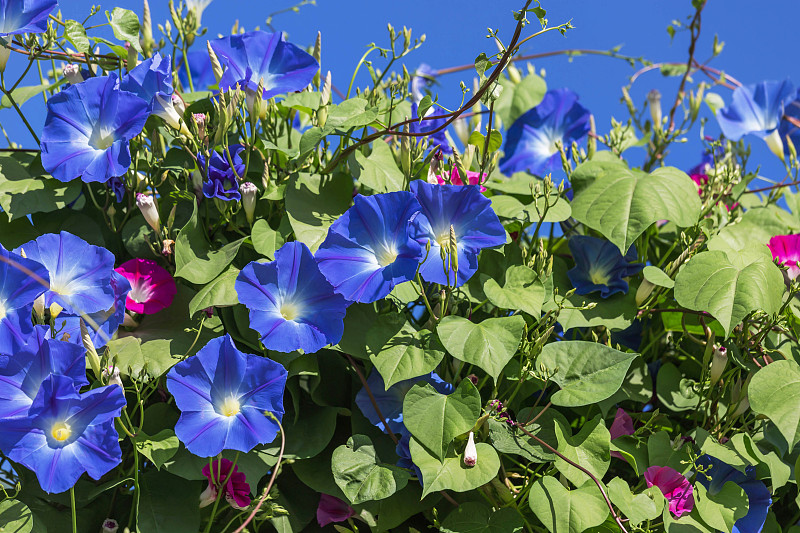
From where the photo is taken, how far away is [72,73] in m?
1.31

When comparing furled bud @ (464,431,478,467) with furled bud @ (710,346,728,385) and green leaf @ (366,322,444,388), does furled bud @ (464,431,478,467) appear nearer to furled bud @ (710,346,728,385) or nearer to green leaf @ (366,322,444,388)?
green leaf @ (366,322,444,388)

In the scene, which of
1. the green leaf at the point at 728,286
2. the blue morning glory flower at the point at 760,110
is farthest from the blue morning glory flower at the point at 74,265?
the blue morning glory flower at the point at 760,110

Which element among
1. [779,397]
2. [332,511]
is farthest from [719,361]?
[332,511]

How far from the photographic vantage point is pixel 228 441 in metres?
1.03

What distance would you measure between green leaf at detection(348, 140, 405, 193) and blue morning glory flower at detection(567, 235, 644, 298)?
0.33 meters

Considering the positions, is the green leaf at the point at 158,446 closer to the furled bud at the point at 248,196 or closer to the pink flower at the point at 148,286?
the pink flower at the point at 148,286

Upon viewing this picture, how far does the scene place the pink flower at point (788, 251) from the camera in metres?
1.44

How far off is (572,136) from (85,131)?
999 mm

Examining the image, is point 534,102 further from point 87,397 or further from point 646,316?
point 87,397

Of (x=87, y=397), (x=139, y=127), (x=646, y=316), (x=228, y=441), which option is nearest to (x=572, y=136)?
(x=646, y=316)

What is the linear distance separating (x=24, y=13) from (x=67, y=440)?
0.71 meters

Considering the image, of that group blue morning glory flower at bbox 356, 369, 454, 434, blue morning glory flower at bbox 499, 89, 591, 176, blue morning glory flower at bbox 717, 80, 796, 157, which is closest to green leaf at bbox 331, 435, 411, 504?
blue morning glory flower at bbox 356, 369, 454, 434

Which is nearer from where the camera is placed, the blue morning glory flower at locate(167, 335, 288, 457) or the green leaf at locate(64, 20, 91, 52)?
the blue morning glory flower at locate(167, 335, 288, 457)

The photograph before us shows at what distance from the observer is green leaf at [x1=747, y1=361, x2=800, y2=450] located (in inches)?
45.2
